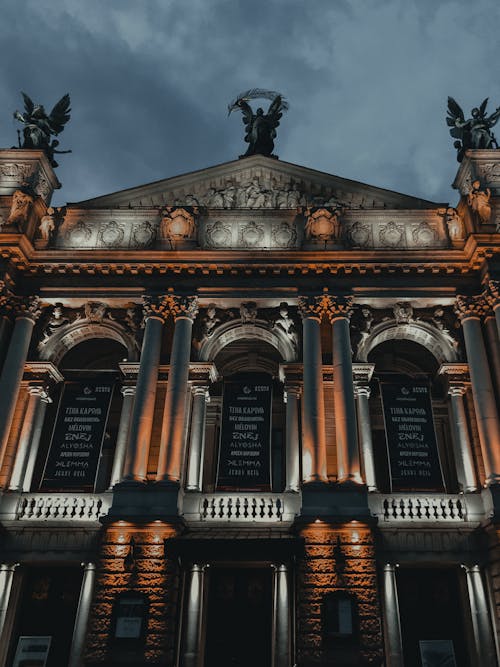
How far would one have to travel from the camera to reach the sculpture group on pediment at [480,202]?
2432cm

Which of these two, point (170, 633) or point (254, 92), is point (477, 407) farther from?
point (254, 92)

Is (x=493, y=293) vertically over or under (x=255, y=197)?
under

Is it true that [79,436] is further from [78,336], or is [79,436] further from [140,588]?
[140,588]

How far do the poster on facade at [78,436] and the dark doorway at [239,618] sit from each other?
18.4 ft

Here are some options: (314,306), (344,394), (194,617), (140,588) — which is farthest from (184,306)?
(194,617)

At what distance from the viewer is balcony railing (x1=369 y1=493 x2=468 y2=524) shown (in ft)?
65.3

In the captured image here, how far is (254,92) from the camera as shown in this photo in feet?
99.9

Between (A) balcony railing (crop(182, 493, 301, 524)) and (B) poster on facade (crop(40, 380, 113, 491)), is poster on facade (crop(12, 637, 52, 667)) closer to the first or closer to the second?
(B) poster on facade (crop(40, 380, 113, 491))

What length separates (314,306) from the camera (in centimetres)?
2361

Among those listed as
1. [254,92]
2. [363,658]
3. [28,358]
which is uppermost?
[254,92]

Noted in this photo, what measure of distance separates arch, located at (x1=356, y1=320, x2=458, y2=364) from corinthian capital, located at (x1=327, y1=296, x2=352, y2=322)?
133 cm

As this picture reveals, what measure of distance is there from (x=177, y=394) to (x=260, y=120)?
50.8 feet

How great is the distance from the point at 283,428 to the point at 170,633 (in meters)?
10.4

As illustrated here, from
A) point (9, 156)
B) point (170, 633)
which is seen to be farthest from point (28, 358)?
point (170, 633)
